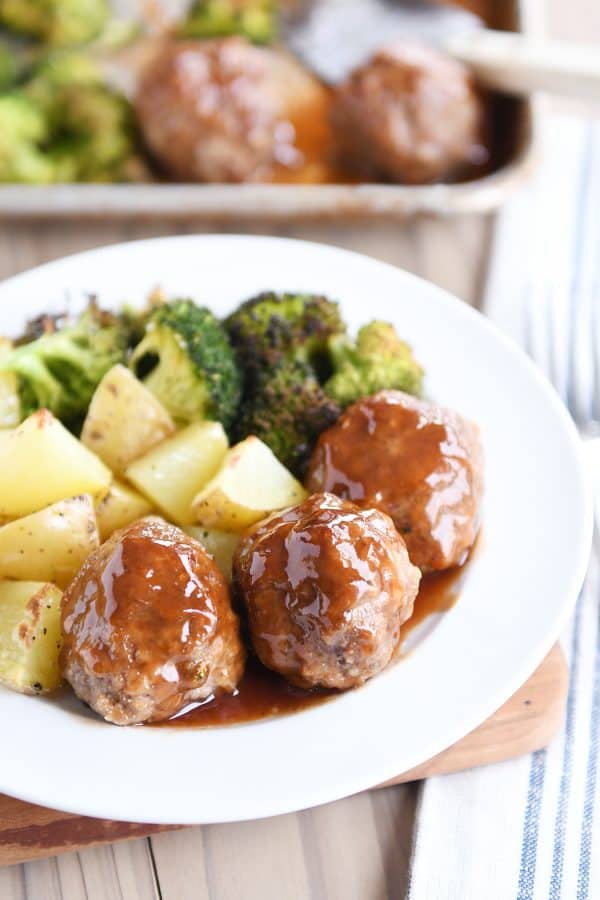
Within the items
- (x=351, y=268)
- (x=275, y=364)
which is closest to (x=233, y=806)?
(x=275, y=364)

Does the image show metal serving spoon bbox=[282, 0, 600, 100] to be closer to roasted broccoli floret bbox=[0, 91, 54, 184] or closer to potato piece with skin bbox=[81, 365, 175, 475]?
roasted broccoli floret bbox=[0, 91, 54, 184]

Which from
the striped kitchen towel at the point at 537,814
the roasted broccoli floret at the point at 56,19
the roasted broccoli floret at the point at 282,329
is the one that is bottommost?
the striped kitchen towel at the point at 537,814

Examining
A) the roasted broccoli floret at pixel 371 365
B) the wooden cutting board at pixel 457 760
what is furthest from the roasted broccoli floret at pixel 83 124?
the wooden cutting board at pixel 457 760

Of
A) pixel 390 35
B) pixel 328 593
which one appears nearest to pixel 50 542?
pixel 328 593

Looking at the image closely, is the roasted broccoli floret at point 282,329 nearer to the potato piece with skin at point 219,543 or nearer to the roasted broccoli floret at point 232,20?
the potato piece with skin at point 219,543

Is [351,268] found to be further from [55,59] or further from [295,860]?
[55,59]

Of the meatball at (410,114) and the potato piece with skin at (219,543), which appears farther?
the meatball at (410,114)

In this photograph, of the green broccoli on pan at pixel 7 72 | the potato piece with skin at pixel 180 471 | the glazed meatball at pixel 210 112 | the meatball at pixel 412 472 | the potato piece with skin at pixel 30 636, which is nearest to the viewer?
the potato piece with skin at pixel 30 636
